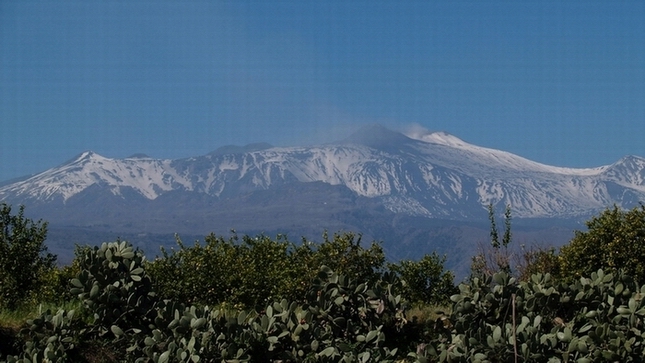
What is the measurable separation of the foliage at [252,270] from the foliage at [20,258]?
2.88 metres

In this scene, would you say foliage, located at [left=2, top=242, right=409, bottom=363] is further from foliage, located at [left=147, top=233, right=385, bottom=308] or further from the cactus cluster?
foliage, located at [left=147, top=233, right=385, bottom=308]

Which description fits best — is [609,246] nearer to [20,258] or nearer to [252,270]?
[252,270]

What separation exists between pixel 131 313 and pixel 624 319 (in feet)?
20.3

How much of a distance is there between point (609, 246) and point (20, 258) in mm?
14747

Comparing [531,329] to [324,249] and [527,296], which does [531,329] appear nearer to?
[527,296]

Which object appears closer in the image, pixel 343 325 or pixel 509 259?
pixel 343 325

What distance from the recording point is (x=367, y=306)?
10398 mm

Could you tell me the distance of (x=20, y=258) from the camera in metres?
17.9

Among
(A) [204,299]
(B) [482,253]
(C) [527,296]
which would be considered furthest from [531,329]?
(B) [482,253]

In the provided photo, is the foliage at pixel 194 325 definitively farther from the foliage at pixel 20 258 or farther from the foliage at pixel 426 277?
the foliage at pixel 426 277

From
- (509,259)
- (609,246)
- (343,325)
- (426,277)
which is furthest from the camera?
(509,259)

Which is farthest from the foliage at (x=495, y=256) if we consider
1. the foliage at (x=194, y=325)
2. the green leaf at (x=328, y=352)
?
the green leaf at (x=328, y=352)

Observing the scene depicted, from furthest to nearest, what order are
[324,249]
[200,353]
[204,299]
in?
1. [324,249]
2. [204,299]
3. [200,353]

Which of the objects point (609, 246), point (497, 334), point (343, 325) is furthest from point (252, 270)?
point (609, 246)
